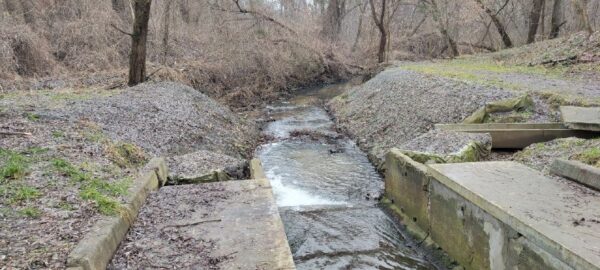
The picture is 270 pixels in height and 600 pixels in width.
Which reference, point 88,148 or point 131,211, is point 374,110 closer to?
point 88,148

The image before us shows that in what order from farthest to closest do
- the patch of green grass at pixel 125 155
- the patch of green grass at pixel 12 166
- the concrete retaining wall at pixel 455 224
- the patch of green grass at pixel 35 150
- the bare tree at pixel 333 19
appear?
the bare tree at pixel 333 19 < the patch of green grass at pixel 125 155 < the patch of green grass at pixel 35 150 < the patch of green grass at pixel 12 166 < the concrete retaining wall at pixel 455 224

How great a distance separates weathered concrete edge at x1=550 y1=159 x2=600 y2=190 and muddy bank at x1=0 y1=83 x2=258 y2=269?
17.4ft

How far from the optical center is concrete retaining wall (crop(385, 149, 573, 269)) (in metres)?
4.74

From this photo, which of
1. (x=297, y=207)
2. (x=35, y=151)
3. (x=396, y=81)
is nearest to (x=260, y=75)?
(x=396, y=81)

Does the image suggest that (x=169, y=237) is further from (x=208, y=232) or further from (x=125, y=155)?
(x=125, y=155)

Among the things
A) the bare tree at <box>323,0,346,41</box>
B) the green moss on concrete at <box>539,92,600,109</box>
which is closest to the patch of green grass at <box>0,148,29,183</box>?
the green moss on concrete at <box>539,92,600,109</box>

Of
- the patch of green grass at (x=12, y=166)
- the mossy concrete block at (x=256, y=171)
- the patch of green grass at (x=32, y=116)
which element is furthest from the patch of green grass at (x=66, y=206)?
the patch of green grass at (x=32, y=116)

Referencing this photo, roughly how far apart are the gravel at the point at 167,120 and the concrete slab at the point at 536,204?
5.84 m

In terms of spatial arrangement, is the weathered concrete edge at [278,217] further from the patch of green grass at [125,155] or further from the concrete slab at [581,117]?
the concrete slab at [581,117]

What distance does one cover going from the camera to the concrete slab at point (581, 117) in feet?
27.2

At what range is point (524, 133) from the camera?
9000 millimetres

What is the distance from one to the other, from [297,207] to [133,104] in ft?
18.6

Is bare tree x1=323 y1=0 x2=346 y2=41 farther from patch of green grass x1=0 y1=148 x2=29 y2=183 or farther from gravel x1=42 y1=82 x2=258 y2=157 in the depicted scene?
patch of green grass x1=0 y1=148 x2=29 y2=183

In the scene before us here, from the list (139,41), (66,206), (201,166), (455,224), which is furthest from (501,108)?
(139,41)
